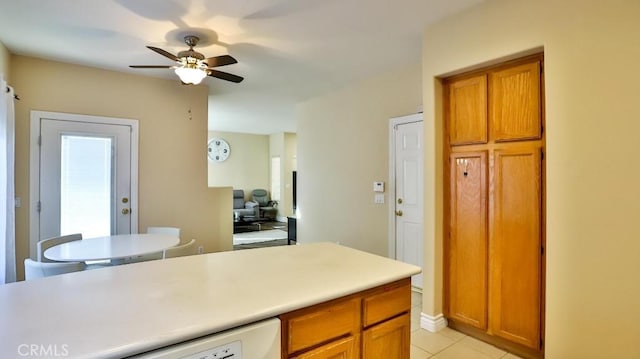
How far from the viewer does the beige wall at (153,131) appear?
3516 mm

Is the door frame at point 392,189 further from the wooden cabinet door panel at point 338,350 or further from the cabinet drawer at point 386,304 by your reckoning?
the wooden cabinet door panel at point 338,350

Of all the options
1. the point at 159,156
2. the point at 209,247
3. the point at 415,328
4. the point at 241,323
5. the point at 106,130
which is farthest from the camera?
the point at 209,247

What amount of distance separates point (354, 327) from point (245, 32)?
2.63 meters

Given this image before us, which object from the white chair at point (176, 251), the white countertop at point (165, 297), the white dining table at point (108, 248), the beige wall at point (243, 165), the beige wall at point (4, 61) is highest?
the beige wall at point (4, 61)

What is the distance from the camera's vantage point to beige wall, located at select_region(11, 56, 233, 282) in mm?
3516

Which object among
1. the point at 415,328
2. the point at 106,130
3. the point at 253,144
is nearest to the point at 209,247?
the point at 106,130

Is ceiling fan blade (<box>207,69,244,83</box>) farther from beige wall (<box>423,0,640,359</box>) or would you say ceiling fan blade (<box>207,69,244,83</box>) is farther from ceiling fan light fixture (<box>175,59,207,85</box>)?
beige wall (<box>423,0,640,359</box>)

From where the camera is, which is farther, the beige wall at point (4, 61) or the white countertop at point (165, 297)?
the beige wall at point (4, 61)

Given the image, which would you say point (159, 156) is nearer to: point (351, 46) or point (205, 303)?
point (351, 46)

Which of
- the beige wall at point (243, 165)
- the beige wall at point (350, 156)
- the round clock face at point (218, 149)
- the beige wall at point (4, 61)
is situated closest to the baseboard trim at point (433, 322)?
the beige wall at point (350, 156)

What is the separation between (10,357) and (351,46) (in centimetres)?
325

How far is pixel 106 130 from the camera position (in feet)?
12.9

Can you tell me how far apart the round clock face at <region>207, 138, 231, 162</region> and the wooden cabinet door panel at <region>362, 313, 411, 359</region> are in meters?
8.43

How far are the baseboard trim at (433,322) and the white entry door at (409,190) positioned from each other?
0.81 m
